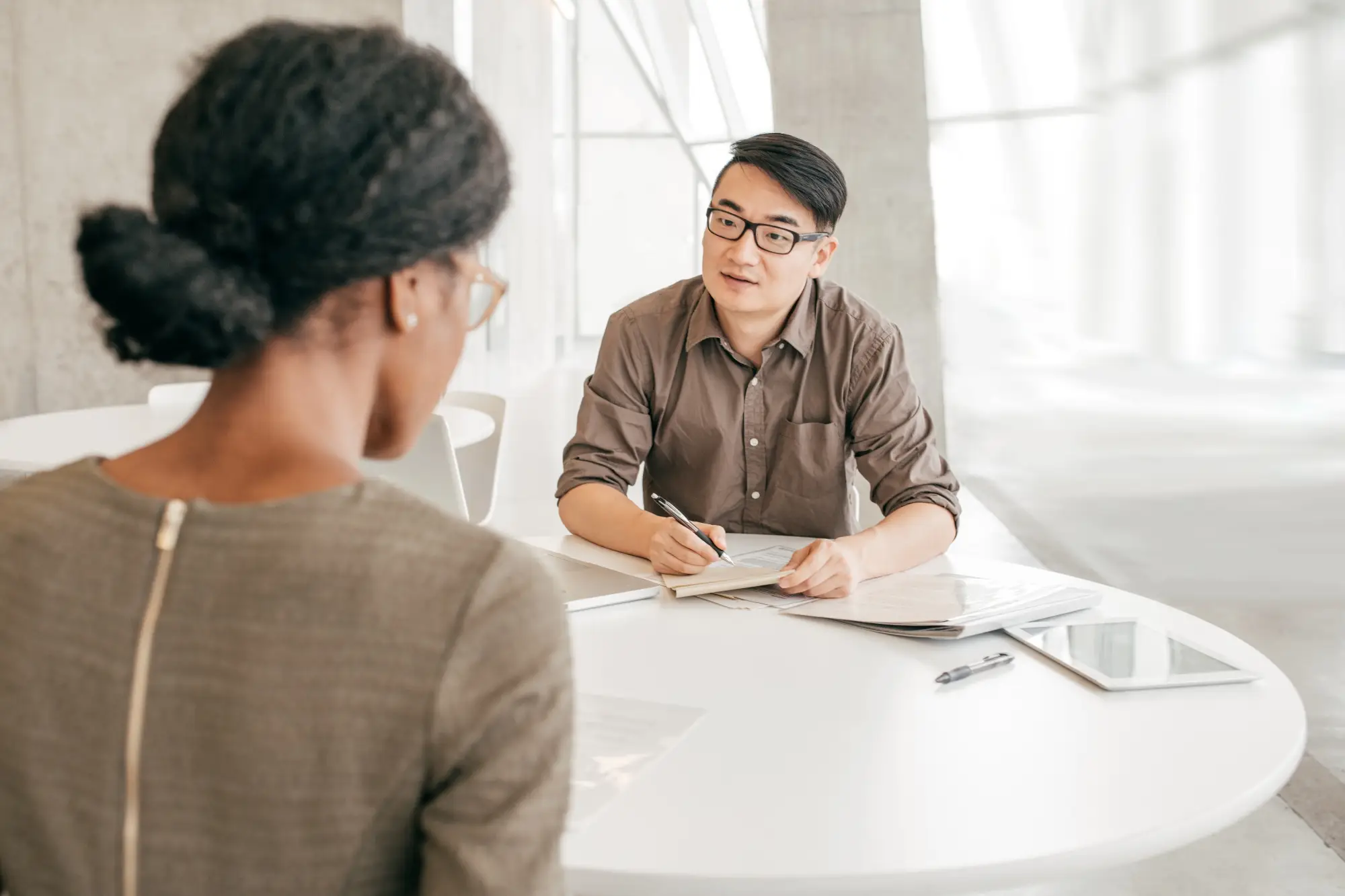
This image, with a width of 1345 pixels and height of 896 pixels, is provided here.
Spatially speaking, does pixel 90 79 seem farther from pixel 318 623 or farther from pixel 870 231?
pixel 318 623

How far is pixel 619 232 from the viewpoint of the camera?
12.5m

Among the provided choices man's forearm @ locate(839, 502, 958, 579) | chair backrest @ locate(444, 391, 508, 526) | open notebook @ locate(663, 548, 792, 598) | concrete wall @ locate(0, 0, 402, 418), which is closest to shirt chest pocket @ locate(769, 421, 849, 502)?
man's forearm @ locate(839, 502, 958, 579)

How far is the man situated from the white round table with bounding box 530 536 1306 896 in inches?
30.7

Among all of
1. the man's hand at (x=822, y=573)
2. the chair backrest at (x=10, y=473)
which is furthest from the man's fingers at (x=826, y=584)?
the chair backrest at (x=10, y=473)

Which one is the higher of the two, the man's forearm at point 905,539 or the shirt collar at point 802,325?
the shirt collar at point 802,325

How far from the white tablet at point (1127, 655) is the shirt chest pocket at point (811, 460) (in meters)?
0.81

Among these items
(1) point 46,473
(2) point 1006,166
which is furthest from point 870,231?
(1) point 46,473

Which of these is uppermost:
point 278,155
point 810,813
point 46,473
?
point 278,155

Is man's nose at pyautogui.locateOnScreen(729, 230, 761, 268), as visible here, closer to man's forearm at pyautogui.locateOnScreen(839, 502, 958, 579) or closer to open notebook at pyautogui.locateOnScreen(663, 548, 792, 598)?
man's forearm at pyautogui.locateOnScreen(839, 502, 958, 579)

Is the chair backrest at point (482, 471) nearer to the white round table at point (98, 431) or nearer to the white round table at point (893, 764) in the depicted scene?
the white round table at point (98, 431)

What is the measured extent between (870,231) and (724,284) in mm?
2250

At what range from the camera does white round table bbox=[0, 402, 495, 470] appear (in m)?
2.50

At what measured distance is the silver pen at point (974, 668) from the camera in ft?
4.66

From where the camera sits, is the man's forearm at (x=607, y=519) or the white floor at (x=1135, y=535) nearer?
the man's forearm at (x=607, y=519)
